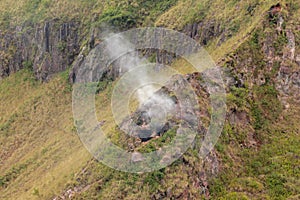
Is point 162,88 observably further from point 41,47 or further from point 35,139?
point 41,47

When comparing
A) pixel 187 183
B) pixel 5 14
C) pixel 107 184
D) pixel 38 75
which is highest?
pixel 5 14

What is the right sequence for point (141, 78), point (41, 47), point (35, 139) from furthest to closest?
point (41, 47) < point (35, 139) < point (141, 78)

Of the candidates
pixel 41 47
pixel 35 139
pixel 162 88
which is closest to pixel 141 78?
pixel 162 88

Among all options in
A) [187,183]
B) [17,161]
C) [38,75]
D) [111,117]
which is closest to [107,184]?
[187,183]

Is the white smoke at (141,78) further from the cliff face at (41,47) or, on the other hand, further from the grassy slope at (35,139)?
the cliff face at (41,47)

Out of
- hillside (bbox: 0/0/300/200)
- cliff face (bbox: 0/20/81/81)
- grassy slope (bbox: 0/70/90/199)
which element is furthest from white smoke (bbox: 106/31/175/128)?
cliff face (bbox: 0/20/81/81)

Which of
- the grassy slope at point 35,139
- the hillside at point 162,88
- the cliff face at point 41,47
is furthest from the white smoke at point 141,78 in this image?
the cliff face at point 41,47

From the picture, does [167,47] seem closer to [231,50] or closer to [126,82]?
[126,82]
